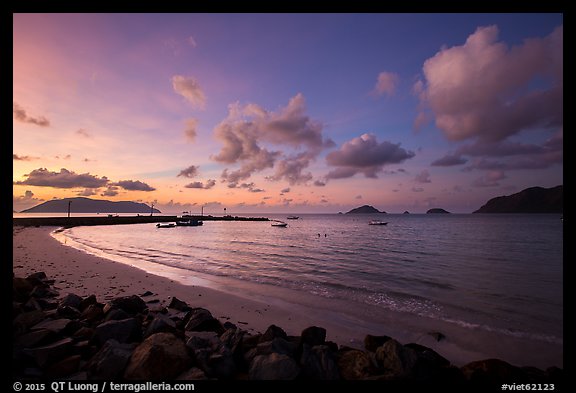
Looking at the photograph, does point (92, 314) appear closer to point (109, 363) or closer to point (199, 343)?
point (109, 363)

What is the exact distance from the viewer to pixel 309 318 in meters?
8.73

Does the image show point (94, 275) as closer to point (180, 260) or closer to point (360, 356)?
point (180, 260)

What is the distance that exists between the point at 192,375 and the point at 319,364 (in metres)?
2.22

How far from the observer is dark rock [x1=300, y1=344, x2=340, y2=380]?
4.51m

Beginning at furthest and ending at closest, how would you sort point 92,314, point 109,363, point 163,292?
point 163,292 → point 92,314 → point 109,363

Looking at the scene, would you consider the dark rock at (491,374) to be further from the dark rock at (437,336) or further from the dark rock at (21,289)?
the dark rock at (21,289)

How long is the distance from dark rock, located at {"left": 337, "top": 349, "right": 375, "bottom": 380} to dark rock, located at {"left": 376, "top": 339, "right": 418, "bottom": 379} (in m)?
0.26

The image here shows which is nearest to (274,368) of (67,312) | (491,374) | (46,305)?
(491,374)

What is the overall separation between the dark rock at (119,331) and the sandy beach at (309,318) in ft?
10.3

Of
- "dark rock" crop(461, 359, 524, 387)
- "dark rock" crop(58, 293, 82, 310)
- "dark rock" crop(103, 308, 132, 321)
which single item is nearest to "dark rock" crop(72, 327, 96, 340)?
"dark rock" crop(103, 308, 132, 321)

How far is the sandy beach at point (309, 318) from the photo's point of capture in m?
7.02

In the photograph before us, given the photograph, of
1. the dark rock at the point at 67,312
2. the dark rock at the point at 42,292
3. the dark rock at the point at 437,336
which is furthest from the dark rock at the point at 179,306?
the dark rock at the point at 437,336

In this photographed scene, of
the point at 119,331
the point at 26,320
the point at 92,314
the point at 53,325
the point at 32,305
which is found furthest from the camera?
the point at 32,305
